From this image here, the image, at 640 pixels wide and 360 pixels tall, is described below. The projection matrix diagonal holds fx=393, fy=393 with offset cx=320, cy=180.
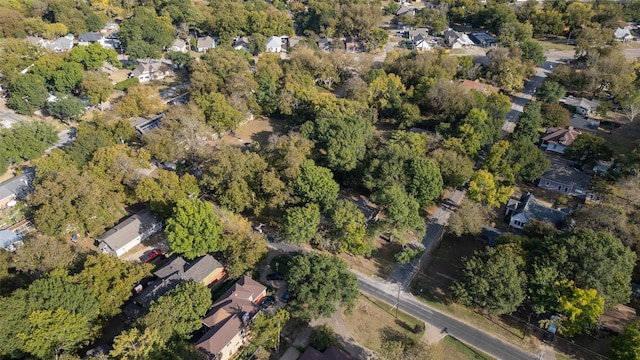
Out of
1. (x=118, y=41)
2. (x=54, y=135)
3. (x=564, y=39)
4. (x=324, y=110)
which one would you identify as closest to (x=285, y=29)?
(x=118, y=41)

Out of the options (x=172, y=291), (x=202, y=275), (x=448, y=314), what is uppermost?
(x=172, y=291)

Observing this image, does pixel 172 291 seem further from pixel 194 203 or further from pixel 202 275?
pixel 194 203

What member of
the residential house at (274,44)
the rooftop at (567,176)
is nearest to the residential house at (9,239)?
the rooftop at (567,176)

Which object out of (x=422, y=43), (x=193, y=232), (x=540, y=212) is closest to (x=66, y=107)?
(x=193, y=232)

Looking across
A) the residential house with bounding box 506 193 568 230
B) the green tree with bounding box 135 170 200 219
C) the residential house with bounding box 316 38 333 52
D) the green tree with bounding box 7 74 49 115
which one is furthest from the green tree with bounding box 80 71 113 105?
the residential house with bounding box 506 193 568 230

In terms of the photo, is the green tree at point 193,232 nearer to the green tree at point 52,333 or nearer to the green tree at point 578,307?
the green tree at point 52,333

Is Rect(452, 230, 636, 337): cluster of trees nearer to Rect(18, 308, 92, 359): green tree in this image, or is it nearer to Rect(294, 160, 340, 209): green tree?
Rect(294, 160, 340, 209): green tree

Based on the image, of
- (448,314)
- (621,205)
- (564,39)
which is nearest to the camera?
(448,314)

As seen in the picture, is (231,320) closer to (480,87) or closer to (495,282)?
(495,282)
